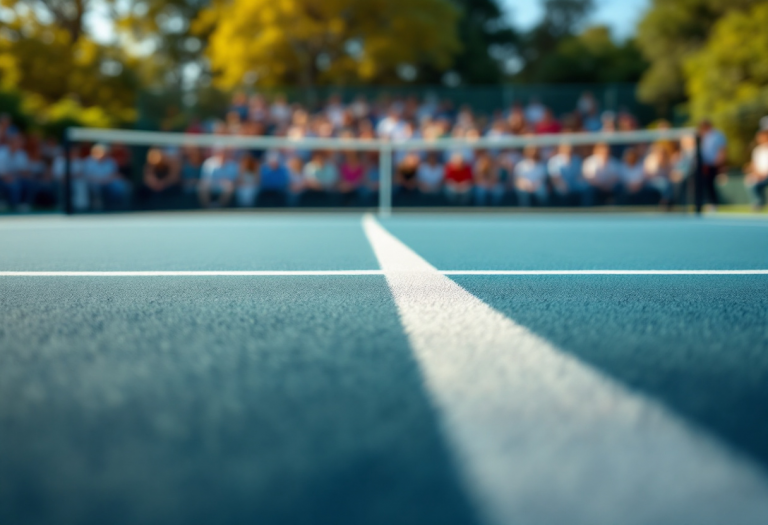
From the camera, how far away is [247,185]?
11531 millimetres

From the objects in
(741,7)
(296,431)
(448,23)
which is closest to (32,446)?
(296,431)

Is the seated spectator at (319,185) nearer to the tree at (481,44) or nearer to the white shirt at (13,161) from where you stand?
the white shirt at (13,161)

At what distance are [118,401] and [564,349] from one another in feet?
2.46

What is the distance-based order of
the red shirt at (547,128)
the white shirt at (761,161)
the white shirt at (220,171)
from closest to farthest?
1. the white shirt at (761,161)
2. the white shirt at (220,171)
3. the red shirt at (547,128)

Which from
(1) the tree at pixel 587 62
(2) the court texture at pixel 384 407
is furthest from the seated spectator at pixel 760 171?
(1) the tree at pixel 587 62

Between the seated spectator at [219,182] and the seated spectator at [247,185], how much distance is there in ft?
0.31

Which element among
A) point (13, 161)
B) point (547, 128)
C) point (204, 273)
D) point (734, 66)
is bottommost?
point (204, 273)

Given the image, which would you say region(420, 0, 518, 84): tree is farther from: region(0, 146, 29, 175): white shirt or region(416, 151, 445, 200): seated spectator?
region(0, 146, 29, 175): white shirt

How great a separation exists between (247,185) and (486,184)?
151 inches

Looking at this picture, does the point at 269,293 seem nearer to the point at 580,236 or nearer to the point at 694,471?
the point at 694,471

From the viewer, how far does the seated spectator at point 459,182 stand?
Answer: 11.9 meters

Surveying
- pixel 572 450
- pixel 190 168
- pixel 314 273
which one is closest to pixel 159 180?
pixel 190 168

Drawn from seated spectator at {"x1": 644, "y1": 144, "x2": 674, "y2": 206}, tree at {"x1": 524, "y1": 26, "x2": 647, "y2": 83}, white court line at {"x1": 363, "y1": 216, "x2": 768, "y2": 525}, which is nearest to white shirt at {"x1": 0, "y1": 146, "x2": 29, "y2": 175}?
seated spectator at {"x1": 644, "y1": 144, "x2": 674, "y2": 206}

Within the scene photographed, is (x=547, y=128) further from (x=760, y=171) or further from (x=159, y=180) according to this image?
(x=159, y=180)
